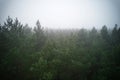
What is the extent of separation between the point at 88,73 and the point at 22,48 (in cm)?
1254

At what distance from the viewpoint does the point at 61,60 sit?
20.4m

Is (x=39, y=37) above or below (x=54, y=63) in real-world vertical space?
above

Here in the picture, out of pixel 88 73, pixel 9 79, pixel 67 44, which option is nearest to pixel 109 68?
pixel 88 73

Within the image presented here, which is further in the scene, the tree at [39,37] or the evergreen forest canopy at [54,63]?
the tree at [39,37]

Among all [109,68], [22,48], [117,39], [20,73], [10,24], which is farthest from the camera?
[117,39]

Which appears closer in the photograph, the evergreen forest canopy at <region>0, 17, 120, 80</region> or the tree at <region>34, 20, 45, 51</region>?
the evergreen forest canopy at <region>0, 17, 120, 80</region>

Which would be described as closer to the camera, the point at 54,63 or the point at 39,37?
the point at 54,63

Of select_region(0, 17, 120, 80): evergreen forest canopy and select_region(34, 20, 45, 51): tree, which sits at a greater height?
select_region(34, 20, 45, 51): tree

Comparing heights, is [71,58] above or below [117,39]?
below

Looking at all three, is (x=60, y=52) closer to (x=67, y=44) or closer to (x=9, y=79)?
(x=67, y=44)

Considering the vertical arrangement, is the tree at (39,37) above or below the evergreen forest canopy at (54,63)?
above

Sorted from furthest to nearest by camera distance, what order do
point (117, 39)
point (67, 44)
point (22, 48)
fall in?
point (117, 39)
point (67, 44)
point (22, 48)

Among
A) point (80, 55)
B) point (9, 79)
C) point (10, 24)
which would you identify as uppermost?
point (10, 24)

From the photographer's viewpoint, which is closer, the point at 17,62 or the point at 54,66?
the point at 54,66
